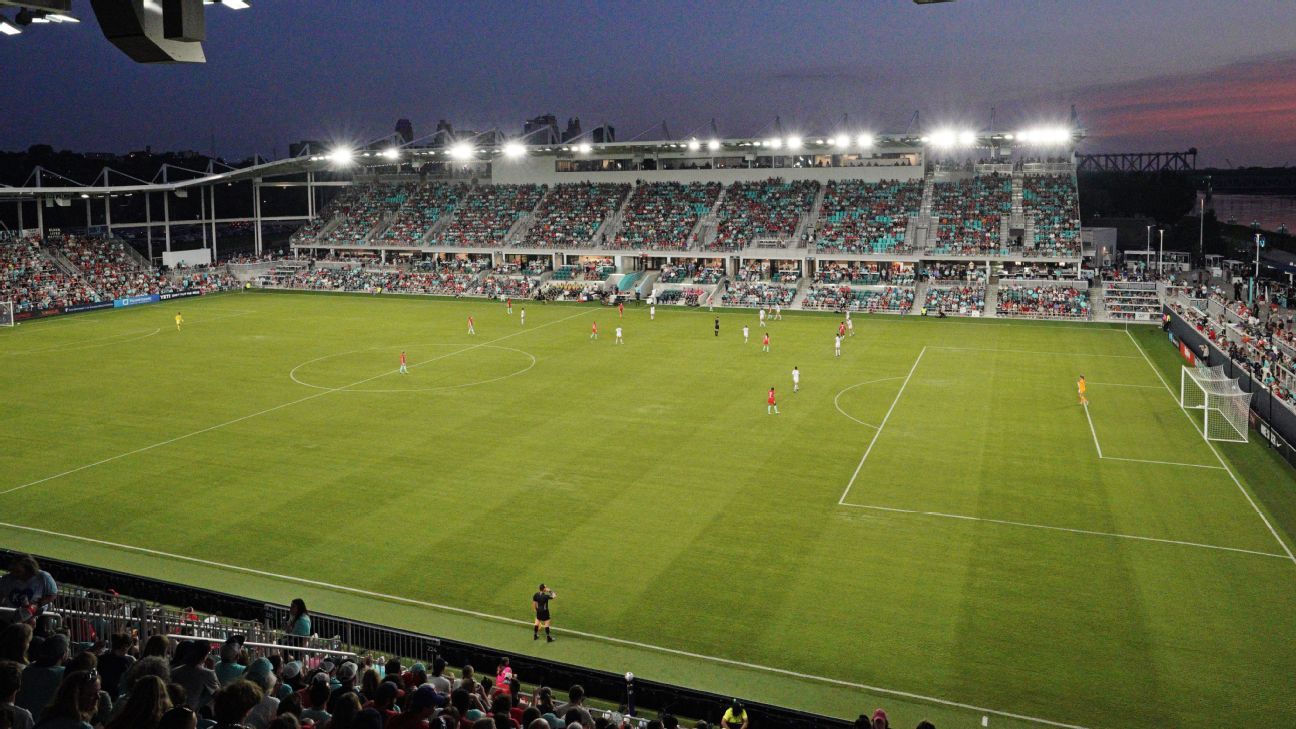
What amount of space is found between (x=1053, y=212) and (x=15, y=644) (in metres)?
69.0

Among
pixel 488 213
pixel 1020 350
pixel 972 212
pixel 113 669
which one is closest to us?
pixel 113 669

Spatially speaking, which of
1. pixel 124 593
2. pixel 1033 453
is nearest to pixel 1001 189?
pixel 1033 453

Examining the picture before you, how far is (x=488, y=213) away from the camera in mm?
81688

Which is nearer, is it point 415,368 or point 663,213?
point 415,368

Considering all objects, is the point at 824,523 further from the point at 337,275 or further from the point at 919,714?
the point at 337,275

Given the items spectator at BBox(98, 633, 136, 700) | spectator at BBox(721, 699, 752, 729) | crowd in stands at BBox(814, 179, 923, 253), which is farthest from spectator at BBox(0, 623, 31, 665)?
crowd in stands at BBox(814, 179, 923, 253)

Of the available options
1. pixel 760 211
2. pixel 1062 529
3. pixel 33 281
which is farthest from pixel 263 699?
pixel 33 281

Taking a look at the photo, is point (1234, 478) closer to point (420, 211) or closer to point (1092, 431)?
point (1092, 431)

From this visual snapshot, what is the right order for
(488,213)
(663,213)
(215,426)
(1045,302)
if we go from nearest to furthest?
(215,426) < (1045,302) < (663,213) < (488,213)

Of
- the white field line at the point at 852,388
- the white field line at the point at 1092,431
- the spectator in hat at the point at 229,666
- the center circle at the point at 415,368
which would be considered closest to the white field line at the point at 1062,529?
the white field line at the point at 1092,431

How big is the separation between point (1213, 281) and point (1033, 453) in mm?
46908

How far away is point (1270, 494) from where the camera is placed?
923 inches

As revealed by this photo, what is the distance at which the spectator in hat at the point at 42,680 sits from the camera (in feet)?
21.1

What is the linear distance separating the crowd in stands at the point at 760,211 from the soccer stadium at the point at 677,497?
3272mm
